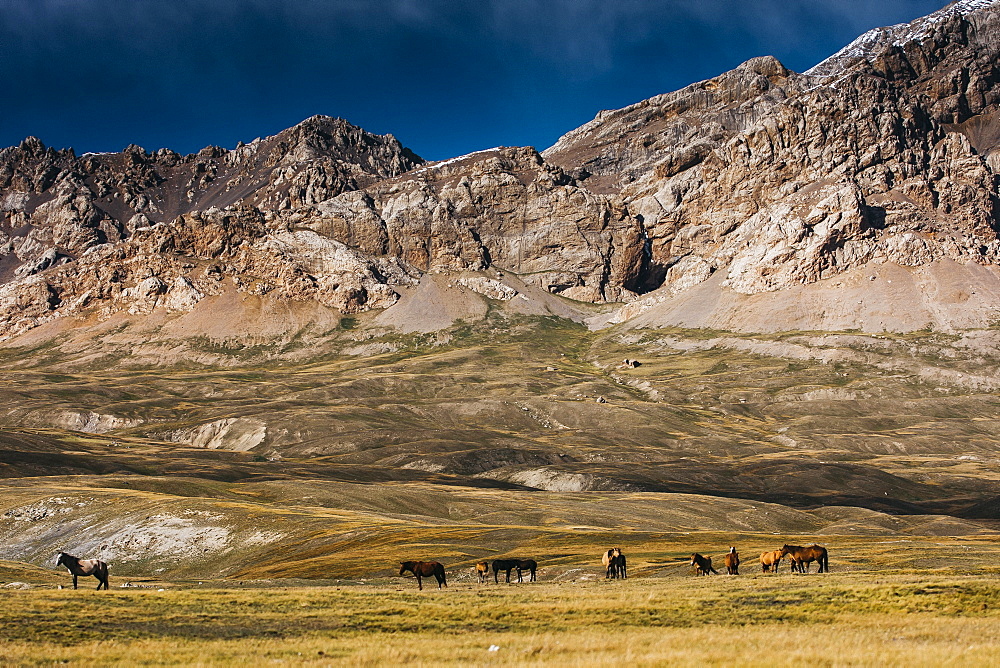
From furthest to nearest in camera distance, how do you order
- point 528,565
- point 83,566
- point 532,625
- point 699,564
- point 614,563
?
point 528,565, point 614,563, point 699,564, point 83,566, point 532,625

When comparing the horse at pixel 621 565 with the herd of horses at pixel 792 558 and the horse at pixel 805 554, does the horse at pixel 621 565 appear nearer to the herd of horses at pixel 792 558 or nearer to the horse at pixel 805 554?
the herd of horses at pixel 792 558

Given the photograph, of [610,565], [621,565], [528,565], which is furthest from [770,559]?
[528,565]

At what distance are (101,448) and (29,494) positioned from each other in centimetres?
10340

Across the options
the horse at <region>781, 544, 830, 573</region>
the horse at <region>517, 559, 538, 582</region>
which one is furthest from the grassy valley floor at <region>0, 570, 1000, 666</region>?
the horse at <region>517, 559, 538, 582</region>

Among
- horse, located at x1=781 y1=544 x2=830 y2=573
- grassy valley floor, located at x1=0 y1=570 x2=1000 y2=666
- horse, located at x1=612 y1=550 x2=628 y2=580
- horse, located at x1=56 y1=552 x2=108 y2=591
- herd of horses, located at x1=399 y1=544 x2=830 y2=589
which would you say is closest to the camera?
grassy valley floor, located at x1=0 y1=570 x2=1000 y2=666

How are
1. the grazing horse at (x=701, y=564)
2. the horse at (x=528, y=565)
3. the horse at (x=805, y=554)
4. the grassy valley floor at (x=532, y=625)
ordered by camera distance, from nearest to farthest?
the grassy valley floor at (x=532, y=625)
the horse at (x=805, y=554)
the grazing horse at (x=701, y=564)
the horse at (x=528, y=565)

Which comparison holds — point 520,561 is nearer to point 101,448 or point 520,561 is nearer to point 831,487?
point 831,487

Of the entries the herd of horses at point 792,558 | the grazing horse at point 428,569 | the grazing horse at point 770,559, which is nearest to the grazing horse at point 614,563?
the herd of horses at point 792,558

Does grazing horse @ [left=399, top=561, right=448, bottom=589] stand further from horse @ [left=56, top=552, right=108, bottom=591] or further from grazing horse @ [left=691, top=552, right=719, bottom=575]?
horse @ [left=56, top=552, right=108, bottom=591]

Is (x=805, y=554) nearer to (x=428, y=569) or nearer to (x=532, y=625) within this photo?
(x=428, y=569)

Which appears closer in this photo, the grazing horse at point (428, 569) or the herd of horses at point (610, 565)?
the herd of horses at point (610, 565)

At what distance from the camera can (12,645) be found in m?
22.7

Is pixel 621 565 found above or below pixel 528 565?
below

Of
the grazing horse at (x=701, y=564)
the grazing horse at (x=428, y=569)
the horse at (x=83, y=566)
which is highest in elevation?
the horse at (x=83, y=566)
